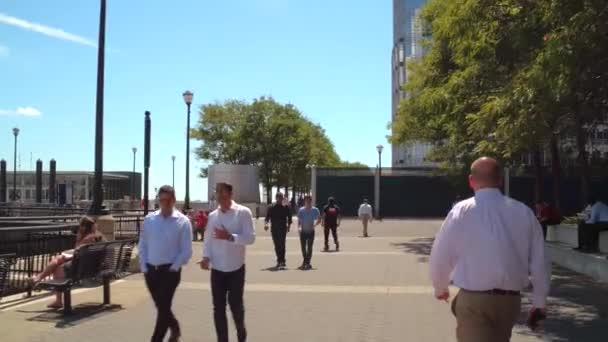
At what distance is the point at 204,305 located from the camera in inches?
412

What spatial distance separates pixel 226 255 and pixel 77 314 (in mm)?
3576

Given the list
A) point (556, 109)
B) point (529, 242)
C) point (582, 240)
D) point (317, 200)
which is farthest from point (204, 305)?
point (317, 200)

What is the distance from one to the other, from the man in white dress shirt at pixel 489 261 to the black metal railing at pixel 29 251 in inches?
330

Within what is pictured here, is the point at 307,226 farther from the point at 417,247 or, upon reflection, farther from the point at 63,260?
the point at 63,260

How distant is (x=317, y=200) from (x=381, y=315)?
44.7 m

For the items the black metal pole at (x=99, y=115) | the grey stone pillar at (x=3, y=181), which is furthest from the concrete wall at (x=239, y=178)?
the black metal pole at (x=99, y=115)

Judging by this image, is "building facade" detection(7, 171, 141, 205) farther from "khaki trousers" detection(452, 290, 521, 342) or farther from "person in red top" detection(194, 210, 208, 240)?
"khaki trousers" detection(452, 290, 521, 342)

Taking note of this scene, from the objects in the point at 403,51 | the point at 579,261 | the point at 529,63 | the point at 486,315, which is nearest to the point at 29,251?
the point at 529,63

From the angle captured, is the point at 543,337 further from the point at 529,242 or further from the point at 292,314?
the point at 529,242

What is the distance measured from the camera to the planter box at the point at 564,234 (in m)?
17.5

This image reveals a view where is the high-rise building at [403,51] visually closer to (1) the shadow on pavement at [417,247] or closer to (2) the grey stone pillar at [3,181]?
(2) the grey stone pillar at [3,181]

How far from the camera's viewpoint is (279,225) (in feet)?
54.5

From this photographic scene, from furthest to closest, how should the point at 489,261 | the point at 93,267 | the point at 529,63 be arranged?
the point at 529,63, the point at 93,267, the point at 489,261

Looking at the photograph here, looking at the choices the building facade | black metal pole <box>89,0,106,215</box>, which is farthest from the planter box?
the building facade
